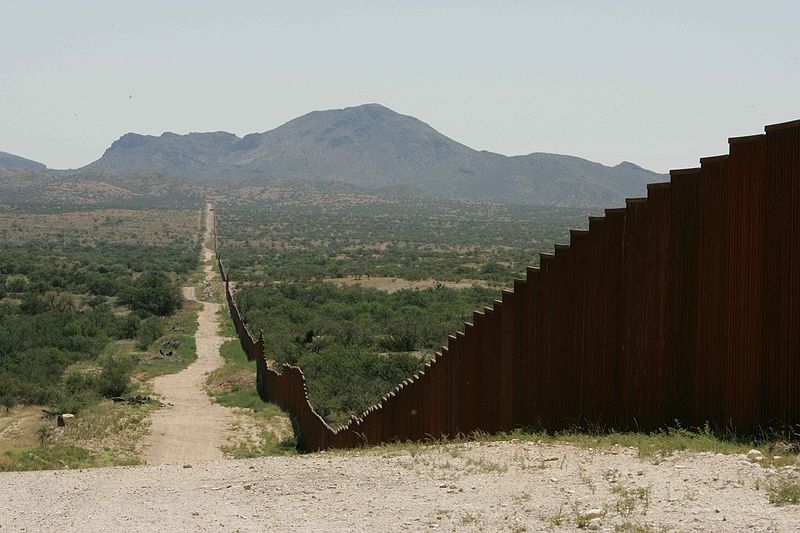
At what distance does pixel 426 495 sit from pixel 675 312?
3.28 metres

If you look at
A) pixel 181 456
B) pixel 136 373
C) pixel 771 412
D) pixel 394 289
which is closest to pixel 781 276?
pixel 771 412

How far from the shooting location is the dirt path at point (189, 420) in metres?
19.8

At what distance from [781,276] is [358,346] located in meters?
25.1

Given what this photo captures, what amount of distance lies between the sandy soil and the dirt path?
9493mm

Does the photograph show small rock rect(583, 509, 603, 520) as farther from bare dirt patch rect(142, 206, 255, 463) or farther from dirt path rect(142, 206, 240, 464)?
bare dirt patch rect(142, 206, 255, 463)

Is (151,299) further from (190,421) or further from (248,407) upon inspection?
(190,421)

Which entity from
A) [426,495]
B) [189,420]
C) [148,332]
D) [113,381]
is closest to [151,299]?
[148,332]

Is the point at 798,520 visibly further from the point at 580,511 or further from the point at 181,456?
the point at 181,456

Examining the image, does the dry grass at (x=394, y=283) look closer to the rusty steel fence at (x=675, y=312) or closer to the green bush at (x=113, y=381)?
the green bush at (x=113, y=381)

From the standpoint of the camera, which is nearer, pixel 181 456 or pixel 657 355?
pixel 657 355

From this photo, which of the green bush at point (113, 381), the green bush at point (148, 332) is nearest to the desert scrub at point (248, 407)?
the green bush at point (113, 381)

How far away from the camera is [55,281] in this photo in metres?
57.4

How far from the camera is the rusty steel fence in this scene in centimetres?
893

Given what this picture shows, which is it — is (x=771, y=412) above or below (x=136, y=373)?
above
